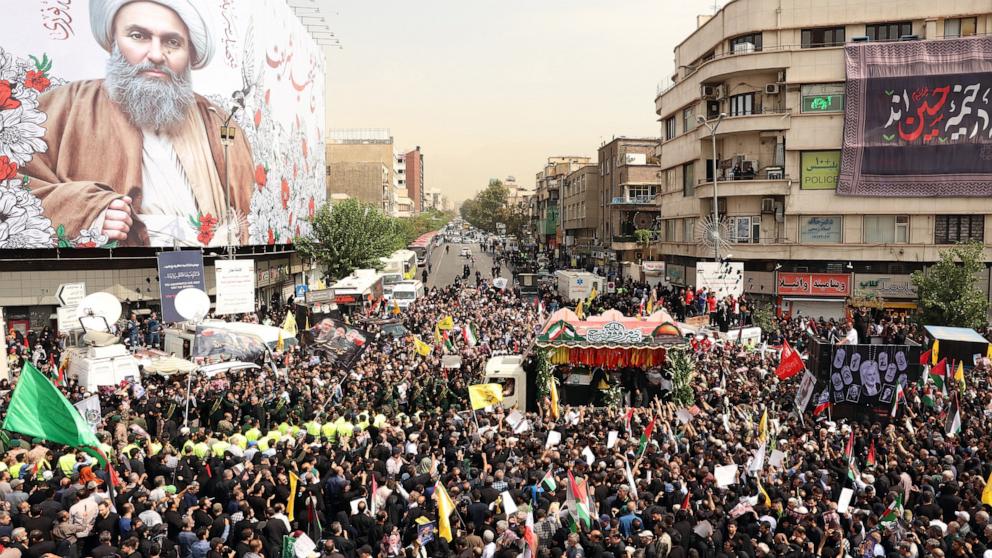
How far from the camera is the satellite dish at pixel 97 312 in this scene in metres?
23.5

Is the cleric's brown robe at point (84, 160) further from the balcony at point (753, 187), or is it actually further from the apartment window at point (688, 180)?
the apartment window at point (688, 180)

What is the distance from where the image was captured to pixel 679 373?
61.8 ft

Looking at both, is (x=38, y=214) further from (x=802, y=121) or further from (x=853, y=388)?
(x=802, y=121)

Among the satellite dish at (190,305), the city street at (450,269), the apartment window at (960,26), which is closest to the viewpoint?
the satellite dish at (190,305)

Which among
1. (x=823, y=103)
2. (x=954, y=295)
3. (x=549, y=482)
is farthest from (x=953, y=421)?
(x=823, y=103)

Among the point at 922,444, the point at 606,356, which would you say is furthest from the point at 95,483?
the point at 922,444

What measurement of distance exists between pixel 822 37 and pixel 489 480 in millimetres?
35573

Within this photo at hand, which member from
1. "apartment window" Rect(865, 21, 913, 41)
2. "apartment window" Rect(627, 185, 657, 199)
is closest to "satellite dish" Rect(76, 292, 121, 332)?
"apartment window" Rect(865, 21, 913, 41)

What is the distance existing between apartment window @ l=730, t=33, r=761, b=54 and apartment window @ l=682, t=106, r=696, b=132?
497 centimetres

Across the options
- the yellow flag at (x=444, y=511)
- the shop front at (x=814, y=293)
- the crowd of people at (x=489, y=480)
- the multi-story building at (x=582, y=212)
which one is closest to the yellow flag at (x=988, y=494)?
the crowd of people at (x=489, y=480)

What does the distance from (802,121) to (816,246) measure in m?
6.60

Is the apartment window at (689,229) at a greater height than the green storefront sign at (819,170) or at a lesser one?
lesser

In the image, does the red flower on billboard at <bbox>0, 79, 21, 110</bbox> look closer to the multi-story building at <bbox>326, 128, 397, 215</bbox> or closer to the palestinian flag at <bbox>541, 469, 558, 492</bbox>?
the palestinian flag at <bbox>541, 469, 558, 492</bbox>

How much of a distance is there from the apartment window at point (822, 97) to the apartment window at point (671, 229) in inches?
471
